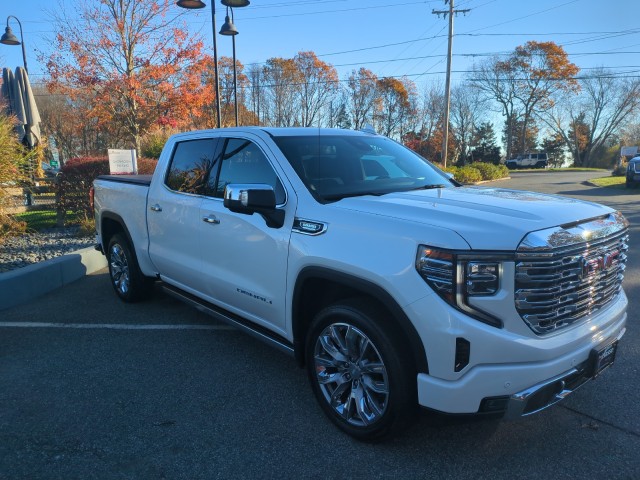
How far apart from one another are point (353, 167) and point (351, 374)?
1615 millimetres

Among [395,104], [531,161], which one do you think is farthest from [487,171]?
[531,161]

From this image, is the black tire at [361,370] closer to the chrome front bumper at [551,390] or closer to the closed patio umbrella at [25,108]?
the chrome front bumper at [551,390]

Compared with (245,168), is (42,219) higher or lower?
lower

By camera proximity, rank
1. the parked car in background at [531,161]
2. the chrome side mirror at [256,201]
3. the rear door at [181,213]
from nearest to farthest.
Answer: the chrome side mirror at [256,201]
the rear door at [181,213]
the parked car in background at [531,161]

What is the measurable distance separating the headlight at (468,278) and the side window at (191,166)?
2565mm

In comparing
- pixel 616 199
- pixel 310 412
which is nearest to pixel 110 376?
pixel 310 412

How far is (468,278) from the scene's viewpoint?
A: 2299mm

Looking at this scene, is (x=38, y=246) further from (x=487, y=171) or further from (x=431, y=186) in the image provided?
(x=487, y=171)

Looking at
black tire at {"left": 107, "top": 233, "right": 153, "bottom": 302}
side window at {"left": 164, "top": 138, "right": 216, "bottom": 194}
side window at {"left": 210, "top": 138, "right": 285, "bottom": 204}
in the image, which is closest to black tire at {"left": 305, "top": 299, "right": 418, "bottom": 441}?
side window at {"left": 210, "top": 138, "right": 285, "bottom": 204}

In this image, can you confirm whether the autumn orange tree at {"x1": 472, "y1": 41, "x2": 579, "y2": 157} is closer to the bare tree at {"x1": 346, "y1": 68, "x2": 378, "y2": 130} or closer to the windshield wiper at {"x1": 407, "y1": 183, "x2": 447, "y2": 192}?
the bare tree at {"x1": 346, "y1": 68, "x2": 378, "y2": 130}

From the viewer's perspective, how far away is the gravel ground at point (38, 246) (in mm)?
6988

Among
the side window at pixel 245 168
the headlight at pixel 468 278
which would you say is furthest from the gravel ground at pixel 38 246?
the headlight at pixel 468 278

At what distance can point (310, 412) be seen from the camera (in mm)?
3291

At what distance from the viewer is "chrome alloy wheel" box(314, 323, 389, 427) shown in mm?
2777
